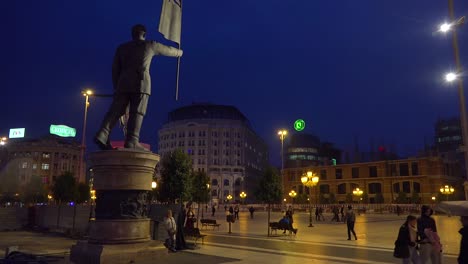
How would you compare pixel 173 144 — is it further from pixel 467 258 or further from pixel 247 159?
pixel 467 258

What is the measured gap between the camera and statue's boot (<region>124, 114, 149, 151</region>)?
992 cm

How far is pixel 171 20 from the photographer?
11.2 meters

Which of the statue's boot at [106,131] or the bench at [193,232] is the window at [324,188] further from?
the statue's boot at [106,131]

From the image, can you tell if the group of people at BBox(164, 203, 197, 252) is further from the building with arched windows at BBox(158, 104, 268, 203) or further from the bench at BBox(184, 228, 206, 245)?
the building with arched windows at BBox(158, 104, 268, 203)

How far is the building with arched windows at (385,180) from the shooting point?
250 feet

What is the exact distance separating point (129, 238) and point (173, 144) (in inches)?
5080

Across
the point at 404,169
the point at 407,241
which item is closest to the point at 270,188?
the point at 407,241

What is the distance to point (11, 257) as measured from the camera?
9.73 metres

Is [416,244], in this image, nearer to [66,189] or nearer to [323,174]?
[66,189]

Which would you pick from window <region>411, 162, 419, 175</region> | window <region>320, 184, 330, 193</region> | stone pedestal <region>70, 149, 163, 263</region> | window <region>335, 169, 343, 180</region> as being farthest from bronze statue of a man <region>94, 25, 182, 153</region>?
window <region>320, 184, 330, 193</region>

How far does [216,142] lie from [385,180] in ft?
212

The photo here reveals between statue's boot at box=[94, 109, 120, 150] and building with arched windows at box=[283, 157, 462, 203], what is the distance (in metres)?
65.6

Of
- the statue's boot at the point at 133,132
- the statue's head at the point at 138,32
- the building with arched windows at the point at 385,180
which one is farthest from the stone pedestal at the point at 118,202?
the building with arched windows at the point at 385,180

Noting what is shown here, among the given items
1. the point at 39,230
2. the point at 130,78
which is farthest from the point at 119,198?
the point at 39,230
